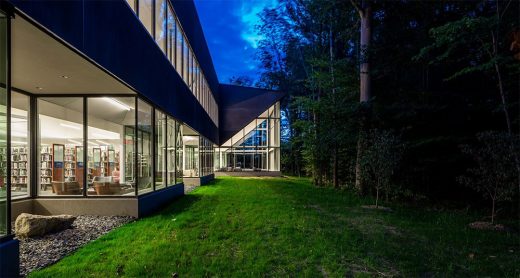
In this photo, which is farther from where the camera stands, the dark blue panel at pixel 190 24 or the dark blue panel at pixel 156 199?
the dark blue panel at pixel 190 24

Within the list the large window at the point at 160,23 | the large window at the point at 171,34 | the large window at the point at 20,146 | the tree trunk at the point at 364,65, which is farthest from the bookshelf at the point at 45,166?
the tree trunk at the point at 364,65

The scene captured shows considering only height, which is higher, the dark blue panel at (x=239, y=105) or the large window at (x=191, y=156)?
the dark blue panel at (x=239, y=105)

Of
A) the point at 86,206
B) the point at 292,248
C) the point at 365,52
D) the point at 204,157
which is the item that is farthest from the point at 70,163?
the point at 204,157

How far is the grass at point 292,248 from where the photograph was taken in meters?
4.51

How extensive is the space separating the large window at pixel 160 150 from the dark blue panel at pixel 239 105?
67.9 ft

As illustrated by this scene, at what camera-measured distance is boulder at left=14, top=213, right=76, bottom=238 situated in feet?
20.4

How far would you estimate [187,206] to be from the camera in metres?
10.4

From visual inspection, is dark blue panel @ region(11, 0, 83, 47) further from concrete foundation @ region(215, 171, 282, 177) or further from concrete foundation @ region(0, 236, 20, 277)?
concrete foundation @ region(215, 171, 282, 177)

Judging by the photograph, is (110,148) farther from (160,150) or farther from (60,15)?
(60,15)

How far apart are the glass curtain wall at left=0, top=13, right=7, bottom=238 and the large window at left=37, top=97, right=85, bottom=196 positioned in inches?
192

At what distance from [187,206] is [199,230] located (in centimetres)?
361

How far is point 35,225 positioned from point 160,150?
5187 millimetres

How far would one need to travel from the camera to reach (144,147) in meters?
9.67

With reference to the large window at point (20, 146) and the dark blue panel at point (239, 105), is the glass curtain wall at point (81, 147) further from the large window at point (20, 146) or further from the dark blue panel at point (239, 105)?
the dark blue panel at point (239, 105)
